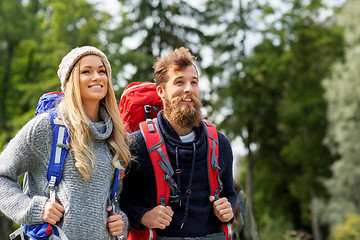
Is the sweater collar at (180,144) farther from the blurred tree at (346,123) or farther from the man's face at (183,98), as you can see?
the blurred tree at (346,123)

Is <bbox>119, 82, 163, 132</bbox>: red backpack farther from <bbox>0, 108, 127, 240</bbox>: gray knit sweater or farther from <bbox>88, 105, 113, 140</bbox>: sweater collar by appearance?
<bbox>0, 108, 127, 240</bbox>: gray knit sweater

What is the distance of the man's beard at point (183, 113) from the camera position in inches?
134

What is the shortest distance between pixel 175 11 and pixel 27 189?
1213 centimetres

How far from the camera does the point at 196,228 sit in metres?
3.29

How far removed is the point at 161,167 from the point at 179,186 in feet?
0.66

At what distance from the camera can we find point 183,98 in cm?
344

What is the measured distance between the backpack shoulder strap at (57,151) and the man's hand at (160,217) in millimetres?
781

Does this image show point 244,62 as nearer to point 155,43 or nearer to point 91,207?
point 155,43

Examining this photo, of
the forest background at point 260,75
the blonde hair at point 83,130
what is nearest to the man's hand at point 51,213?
the blonde hair at point 83,130

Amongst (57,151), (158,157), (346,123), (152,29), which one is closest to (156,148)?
(158,157)

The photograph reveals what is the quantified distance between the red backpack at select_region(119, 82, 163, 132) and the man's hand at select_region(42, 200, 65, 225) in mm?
1140

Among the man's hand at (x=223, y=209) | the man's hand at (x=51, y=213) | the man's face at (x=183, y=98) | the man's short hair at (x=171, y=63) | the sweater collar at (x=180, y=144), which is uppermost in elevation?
the man's short hair at (x=171, y=63)

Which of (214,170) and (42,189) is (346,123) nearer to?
(214,170)

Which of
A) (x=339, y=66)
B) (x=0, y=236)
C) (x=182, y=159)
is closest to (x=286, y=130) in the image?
(x=339, y=66)
